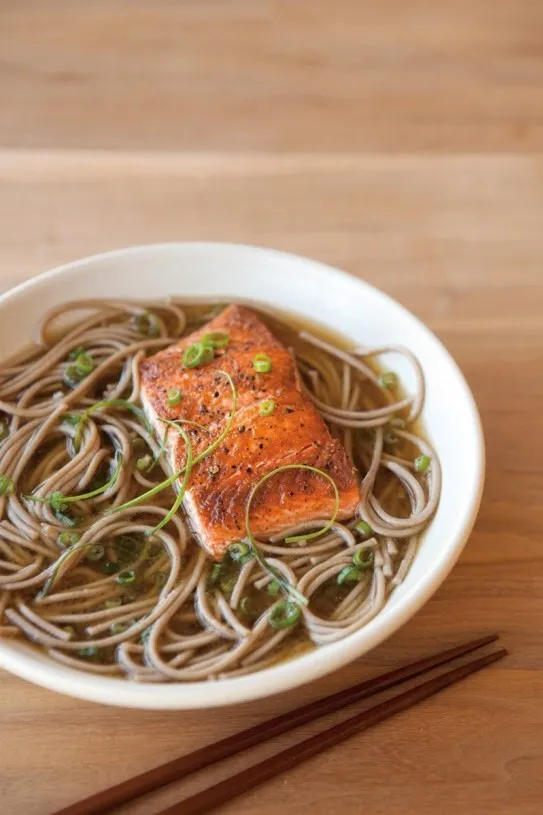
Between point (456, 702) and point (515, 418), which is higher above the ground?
point (515, 418)

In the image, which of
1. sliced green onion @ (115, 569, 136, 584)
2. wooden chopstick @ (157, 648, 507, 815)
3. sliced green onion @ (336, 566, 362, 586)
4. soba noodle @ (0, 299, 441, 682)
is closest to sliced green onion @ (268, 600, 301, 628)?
soba noodle @ (0, 299, 441, 682)

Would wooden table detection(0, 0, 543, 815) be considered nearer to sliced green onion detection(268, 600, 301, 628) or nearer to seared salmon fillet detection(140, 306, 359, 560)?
sliced green onion detection(268, 600, 301, 628)

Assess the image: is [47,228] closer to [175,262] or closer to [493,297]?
[175,262]

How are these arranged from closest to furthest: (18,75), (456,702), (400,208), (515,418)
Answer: (456,702)
(515,418)
(400,208)
(18,75)

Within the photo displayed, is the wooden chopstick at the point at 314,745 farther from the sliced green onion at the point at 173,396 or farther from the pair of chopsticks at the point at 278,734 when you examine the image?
the sliced green onion at the point at 173,396

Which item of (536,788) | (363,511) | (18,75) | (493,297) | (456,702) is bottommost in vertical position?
(536,788)

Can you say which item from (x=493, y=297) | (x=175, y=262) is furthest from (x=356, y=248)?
(x=175, y=262)

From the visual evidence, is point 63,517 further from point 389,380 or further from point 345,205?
point 345,205

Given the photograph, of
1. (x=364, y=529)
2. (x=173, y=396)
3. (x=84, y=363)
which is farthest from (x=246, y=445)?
(x=84, y=363)
